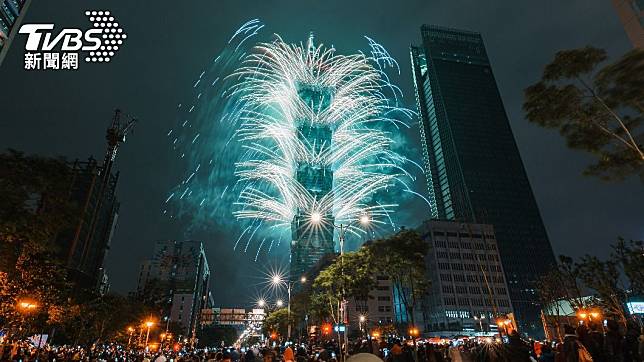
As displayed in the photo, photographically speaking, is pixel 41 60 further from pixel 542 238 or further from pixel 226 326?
pixel 542 238

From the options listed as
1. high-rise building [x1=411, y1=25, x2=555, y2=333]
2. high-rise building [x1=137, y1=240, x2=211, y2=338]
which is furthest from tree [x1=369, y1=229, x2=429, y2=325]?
high-rise building [x1=411, y1=25, x2=555, y2=333]

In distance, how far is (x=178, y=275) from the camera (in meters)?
147

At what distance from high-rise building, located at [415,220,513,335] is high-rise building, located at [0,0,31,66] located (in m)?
84.3

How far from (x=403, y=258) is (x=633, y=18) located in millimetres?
23843

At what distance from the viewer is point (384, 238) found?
115 ft

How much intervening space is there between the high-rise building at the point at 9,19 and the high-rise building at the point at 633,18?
53325mm

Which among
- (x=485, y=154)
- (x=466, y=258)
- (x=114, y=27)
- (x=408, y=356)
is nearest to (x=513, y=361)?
(x=408, y=356)

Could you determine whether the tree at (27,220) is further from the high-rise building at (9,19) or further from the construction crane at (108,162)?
the construction crane at (108,162)

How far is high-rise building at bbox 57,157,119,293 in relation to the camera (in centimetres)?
7069

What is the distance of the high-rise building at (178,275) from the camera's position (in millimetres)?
134625

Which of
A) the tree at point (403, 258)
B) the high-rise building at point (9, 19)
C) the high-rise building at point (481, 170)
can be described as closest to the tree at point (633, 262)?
the tree at point (403, 258)

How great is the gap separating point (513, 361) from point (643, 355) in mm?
3267

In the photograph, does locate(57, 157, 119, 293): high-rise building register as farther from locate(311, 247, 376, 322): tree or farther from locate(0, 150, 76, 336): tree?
locate(311, 247, 376, 322): tree

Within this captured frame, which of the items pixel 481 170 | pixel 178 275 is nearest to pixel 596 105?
pixel 178 275
